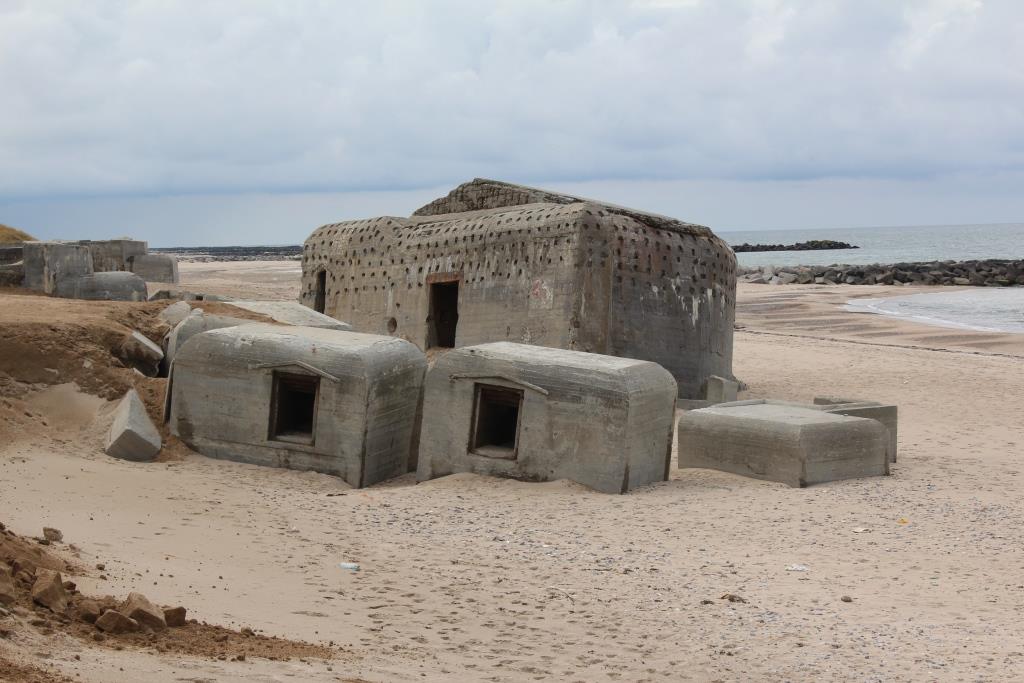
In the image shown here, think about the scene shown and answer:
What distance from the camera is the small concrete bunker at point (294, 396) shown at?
9711mm

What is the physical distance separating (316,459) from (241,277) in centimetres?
3565

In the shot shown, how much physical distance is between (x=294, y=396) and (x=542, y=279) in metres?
4.00

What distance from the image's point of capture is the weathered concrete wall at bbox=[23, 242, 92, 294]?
715 inches

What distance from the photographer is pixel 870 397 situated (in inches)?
622

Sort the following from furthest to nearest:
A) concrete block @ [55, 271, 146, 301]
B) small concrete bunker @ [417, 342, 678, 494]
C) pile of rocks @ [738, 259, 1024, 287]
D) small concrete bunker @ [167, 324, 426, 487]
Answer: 1. pile of rocks @ [738, 259, 1024, 287]
2. concrete block @ [55, 271, 146, 301]
3. small concrete bunker @ [167, 324, 426, 487]
4. small concrete bunker @ [417, 342, 678, 494]

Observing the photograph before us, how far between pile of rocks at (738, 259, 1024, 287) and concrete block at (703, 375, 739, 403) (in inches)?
1277

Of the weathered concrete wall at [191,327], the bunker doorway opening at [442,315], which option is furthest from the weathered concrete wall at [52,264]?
the weathered concrete wall at [191,327]

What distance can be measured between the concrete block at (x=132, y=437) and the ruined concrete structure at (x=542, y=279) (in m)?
4.93

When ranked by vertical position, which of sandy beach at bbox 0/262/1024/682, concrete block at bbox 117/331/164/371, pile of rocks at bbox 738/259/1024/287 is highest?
pile of rocks at bbox 738/259/1024/287

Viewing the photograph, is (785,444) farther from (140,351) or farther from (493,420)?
(140,351)

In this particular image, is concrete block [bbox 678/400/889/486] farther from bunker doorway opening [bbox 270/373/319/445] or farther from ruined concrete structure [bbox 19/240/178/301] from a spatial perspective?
ruined concrete structure [bbox 19/240/178/301]

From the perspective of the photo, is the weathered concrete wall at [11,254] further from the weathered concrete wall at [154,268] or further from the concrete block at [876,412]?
the concrete block at [876,412]

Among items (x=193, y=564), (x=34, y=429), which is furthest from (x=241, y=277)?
(x=193, y=564)

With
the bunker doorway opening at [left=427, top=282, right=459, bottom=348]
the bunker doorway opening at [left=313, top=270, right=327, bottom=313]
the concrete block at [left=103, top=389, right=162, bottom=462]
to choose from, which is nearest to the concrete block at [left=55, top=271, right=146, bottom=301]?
the bunker doorway opening at [left=313, top=270, right=327, bottom=313]
